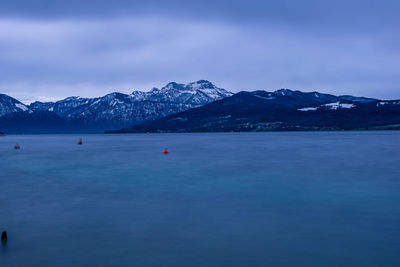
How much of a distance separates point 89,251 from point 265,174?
45.3 m

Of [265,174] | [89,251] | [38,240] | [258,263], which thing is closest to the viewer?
[258,263]

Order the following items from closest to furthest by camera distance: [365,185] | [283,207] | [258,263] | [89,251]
→ [258,263]
[89,251]
[283,207]
[365,185]

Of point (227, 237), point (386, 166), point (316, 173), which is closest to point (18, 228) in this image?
point (227, 237)

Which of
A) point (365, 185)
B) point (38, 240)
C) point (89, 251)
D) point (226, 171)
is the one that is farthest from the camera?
point (226, 171)

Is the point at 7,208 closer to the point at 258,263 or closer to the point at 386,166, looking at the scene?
the point at 258,263

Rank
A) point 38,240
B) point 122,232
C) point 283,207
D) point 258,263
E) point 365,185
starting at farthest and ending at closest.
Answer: point 365,185
point 283,207
point 122,232
point 38,240
point 258,263

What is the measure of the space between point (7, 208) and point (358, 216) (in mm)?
34427

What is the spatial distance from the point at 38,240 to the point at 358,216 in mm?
26705

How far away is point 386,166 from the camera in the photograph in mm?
74750

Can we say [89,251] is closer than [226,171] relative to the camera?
Yes

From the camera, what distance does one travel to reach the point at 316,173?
6575 cm

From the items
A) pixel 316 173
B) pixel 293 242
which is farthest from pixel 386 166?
pixel 293 242

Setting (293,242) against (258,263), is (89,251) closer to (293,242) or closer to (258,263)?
(258,263)

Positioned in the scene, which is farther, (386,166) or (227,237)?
(386,166)
